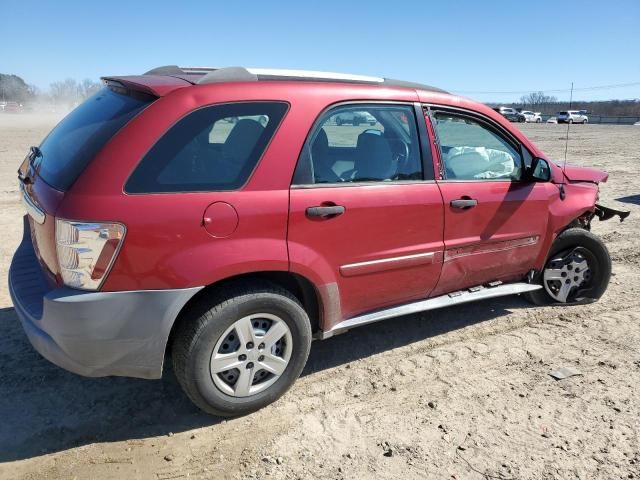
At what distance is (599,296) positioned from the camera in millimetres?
4707

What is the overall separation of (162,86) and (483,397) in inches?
104

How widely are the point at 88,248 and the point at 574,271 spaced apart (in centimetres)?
404

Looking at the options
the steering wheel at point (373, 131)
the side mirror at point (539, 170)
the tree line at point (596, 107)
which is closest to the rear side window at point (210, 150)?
the steering wheel at point (373, 131)

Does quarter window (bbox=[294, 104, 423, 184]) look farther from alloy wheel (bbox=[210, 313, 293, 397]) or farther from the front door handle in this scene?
alloy wheel (bbox=[210, 313, 293, 397])

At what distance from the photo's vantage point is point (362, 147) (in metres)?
3.38

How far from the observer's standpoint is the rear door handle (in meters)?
2.91

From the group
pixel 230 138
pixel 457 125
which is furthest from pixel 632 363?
pixel 230 138

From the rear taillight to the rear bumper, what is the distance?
0.08 metres

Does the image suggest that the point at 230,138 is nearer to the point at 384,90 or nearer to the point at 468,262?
the point at 384,90

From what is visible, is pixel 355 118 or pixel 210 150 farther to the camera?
pixel 355 118

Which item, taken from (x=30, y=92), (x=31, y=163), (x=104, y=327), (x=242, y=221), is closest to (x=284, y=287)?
(x=242, y=221)

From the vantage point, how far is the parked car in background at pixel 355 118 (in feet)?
10.5

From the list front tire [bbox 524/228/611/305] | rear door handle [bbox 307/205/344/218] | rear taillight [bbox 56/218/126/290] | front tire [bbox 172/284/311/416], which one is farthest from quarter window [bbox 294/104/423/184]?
front tire [bbox 524/228/611/305]

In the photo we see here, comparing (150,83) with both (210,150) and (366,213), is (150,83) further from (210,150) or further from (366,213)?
(366,213)
